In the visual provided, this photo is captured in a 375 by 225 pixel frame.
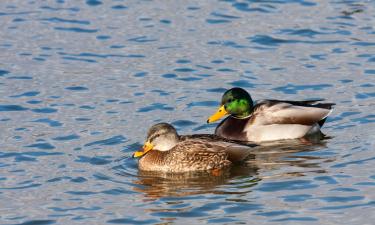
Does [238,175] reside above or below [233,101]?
below

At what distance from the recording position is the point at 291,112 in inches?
654

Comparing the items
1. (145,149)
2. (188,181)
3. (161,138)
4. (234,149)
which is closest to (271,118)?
(234,149)

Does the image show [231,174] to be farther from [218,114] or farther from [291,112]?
[291,112]

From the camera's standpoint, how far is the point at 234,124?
16750 mm

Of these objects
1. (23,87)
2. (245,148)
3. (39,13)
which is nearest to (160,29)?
(39,13)

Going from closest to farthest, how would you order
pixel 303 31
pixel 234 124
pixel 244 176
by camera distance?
1. pixel 244 176
2. pixel 234 124
3. pixel 303 31

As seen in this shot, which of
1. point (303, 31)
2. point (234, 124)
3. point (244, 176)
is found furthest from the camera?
point (303, 31)

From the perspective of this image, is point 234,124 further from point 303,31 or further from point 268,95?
point 303,31

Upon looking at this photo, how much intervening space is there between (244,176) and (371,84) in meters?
4.56

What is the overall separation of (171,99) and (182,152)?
9.29 ft

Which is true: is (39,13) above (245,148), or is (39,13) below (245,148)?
above

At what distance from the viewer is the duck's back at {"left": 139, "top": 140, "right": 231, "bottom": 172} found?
582 inches

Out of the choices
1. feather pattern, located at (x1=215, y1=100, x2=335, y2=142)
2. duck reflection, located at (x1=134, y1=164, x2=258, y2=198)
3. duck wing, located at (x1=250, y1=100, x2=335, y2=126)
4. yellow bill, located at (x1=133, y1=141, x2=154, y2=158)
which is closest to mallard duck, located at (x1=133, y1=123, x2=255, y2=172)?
yellow bill, located at (x1=133, y1=141, x2=154, y2=158)

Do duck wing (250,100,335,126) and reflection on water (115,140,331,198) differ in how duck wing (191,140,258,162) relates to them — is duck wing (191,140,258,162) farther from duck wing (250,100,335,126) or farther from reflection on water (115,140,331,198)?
duck wing (250,100,335,126)
